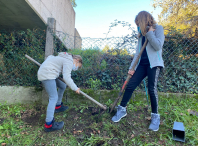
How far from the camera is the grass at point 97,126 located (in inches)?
79.2

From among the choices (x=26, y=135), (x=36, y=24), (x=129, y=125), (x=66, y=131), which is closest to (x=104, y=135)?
(x=129, y=125)

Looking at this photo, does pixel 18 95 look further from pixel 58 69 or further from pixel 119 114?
pixel 119 114

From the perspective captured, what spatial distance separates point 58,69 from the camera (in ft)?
7.46

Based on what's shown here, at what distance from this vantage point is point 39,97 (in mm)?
3168

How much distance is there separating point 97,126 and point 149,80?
46.7 inches

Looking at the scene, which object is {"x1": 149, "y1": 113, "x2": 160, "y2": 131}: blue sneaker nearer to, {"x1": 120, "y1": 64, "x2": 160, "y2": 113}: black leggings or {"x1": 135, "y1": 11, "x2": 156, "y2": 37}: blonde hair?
{"x1": 120, "y1": 64, "x2": 160, "y2": 113}: black leggings

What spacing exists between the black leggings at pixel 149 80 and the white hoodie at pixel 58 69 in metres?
0.96

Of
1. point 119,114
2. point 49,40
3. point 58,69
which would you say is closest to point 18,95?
point 49,40

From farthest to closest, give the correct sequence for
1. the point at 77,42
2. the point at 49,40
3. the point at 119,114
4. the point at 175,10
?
the point at 175,10 → the point at 77,42 → the point at 49,40 → the point at 119,114

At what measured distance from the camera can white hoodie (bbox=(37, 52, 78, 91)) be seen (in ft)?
7.11

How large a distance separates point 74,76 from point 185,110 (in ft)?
8.34

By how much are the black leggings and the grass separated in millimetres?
391

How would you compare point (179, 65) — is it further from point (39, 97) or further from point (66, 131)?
point (39, 97)

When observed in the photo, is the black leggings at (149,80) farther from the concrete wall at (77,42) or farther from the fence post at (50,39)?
the fence post at (50,39)
